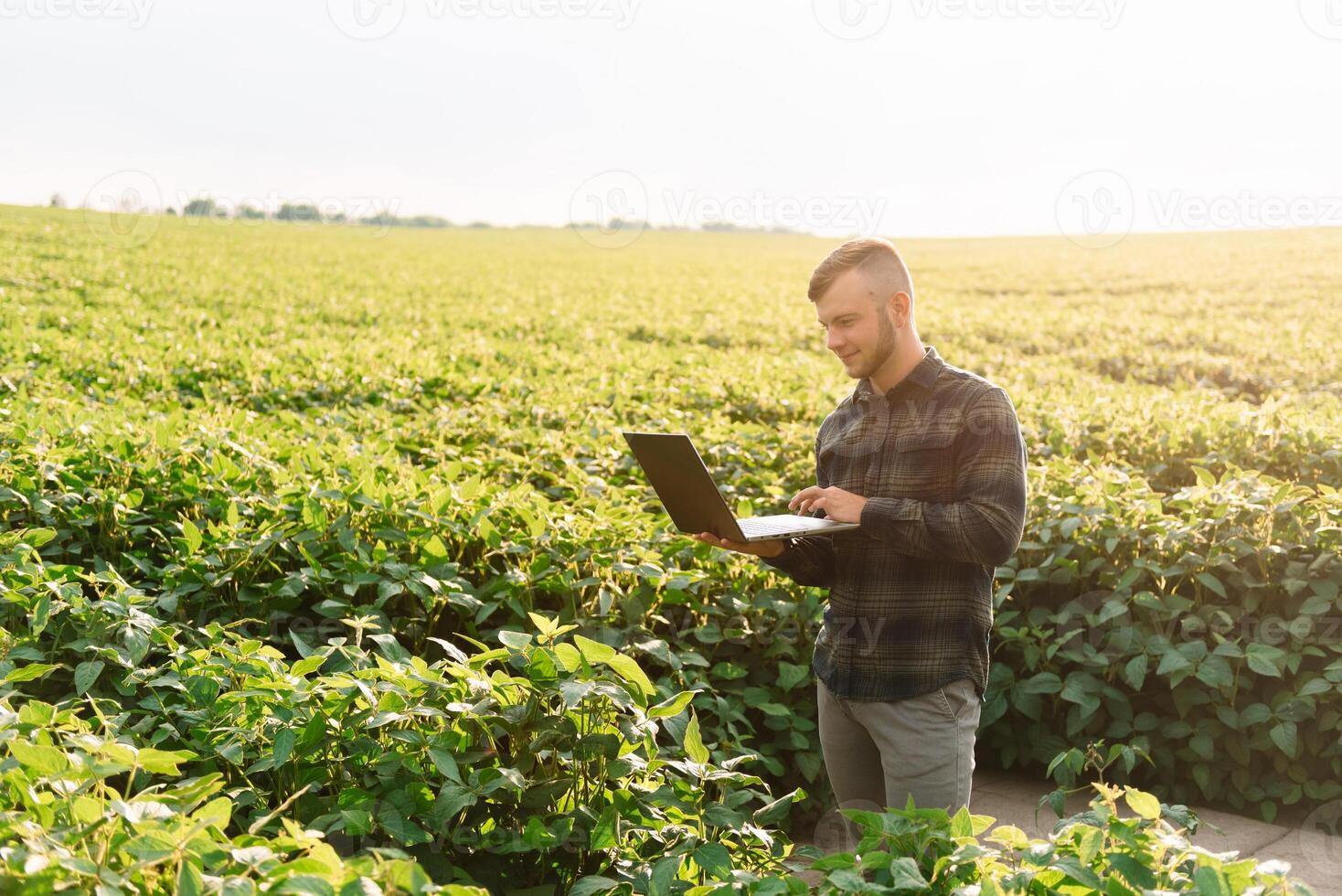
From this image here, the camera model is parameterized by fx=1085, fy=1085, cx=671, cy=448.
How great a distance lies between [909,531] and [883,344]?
491mm

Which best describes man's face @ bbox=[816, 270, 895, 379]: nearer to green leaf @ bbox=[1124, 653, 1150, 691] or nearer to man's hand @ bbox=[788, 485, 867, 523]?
man's hand @ bbox=[788, 485, 867, 523]

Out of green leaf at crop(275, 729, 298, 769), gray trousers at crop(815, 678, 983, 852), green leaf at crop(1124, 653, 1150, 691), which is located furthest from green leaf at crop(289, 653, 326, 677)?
green leaf at crop(1124, 653, 1150, 691)

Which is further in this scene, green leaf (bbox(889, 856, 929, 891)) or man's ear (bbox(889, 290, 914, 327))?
man's ear (bbox(889, 290, 914, 327))

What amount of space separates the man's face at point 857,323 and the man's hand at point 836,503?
31 centimetres

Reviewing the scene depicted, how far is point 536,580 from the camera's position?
4.07 m

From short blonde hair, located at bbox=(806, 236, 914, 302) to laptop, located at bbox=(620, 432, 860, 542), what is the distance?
0.52m

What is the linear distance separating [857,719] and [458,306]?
20470 millimetres

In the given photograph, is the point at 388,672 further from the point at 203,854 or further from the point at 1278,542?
the point at 1278,542

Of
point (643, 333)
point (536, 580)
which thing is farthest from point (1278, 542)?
point (643, 333)

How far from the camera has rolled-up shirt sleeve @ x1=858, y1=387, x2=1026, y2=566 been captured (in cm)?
256

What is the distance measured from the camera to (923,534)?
261cm

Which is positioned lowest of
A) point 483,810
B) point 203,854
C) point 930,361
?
point 483,810

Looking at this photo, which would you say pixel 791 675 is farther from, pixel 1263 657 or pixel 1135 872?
pixel 1135 872

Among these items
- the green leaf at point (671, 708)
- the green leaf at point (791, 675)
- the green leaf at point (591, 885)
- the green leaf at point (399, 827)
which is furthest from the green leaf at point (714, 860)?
the green leaf at point (791, 675)
